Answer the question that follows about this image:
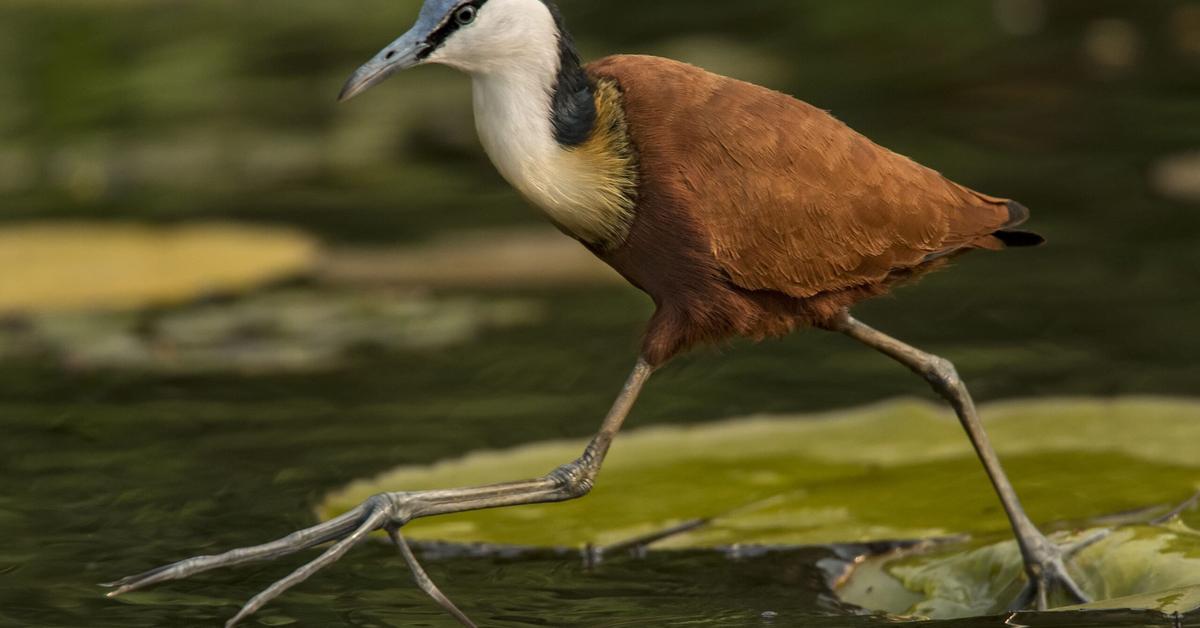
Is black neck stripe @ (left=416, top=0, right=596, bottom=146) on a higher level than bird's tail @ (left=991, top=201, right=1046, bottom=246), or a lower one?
higher

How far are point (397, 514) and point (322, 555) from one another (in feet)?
0.59

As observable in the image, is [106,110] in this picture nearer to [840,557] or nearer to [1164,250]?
[1164,250]

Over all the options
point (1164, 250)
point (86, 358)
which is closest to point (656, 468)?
point (86, 358)

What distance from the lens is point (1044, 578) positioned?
4434mm

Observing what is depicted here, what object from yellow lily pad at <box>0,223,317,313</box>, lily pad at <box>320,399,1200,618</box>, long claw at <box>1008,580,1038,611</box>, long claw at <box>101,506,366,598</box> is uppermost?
yellow lily pad at <box>0,223,317,313</box>

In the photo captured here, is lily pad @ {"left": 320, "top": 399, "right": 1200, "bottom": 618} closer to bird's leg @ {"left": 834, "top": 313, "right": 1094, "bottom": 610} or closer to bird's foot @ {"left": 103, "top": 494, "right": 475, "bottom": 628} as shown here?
bird's leg @ {"left": 834, "top": 313, "right": 1094, "bottom": 610}

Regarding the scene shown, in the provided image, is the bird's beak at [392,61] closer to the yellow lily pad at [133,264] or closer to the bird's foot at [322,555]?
the bird's foot at [322,555]

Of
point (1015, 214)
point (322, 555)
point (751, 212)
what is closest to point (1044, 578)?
point (1015, 214)

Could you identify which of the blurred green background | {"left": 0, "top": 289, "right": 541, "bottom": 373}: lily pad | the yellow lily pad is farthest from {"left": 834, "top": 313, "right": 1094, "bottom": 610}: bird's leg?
the yellow lily pad

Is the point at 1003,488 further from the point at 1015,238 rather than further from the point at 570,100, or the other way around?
the point at 570,100

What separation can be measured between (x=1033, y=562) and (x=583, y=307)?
3.13 m

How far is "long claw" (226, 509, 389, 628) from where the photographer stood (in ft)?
12.9

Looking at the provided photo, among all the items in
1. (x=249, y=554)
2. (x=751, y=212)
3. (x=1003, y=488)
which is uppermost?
(x=751, y=212)

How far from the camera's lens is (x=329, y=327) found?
7.04 metres
